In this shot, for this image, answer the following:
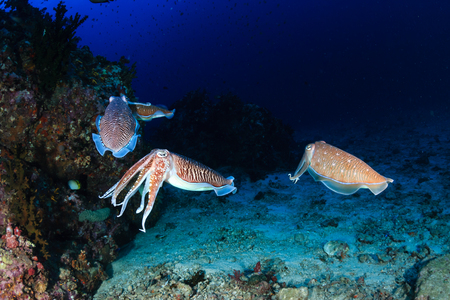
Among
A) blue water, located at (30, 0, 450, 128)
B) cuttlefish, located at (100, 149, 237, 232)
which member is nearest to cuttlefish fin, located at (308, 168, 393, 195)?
cuttlefish, located at (100, 149, 237, 232)

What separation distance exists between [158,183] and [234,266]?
3.35 m

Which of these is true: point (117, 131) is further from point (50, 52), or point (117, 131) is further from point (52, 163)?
point (50, 52)

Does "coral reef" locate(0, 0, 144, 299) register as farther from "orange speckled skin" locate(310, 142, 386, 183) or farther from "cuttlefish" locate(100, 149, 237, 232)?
"orange speckled skin" locate(310, 142, 386, 183)

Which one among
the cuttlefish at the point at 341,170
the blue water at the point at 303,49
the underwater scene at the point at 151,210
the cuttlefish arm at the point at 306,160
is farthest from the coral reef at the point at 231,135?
the blue water at the point at 303,49

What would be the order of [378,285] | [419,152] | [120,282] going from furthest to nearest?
[419,152] → [120,282] → [378,285]

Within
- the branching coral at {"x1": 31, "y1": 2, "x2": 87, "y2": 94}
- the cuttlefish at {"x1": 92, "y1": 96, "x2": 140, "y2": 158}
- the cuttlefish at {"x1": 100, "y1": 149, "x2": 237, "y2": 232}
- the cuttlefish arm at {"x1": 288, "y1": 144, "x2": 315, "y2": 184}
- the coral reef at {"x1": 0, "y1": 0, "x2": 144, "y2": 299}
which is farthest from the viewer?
the branching coral at {"x1": 31, "y1": 2, "x2": 87, "y2": 94}

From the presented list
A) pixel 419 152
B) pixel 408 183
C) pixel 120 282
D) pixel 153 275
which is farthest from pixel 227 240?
pixel 419 152

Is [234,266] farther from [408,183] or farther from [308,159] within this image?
[408,183]

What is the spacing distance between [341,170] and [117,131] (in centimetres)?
288

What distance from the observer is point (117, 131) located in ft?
8.89

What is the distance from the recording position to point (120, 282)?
4.24m

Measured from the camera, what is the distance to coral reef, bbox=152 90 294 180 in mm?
11859

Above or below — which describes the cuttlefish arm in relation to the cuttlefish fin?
above

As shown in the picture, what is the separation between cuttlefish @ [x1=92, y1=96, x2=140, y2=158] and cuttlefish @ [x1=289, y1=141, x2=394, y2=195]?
239 cm
